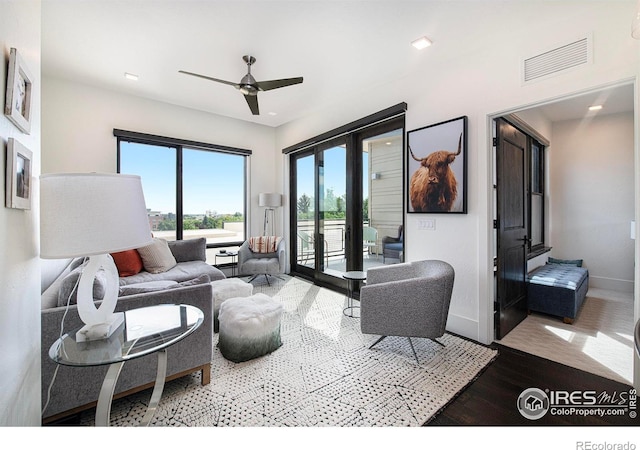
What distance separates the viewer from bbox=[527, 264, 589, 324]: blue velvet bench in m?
2.98

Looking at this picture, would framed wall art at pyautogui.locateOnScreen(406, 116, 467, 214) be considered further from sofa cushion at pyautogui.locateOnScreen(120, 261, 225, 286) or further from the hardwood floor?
sofa cushion at pyautogui.locateOnScreen(120, 261, 225, 286)

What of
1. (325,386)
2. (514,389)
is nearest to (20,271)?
(325,386)

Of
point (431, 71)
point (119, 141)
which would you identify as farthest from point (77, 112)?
point (431, 71)

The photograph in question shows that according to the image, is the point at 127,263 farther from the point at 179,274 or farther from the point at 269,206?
the point at 269,206

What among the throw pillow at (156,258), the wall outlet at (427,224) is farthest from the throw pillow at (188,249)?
the wall outlet at (427,224)

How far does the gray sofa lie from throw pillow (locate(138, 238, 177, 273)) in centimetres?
121

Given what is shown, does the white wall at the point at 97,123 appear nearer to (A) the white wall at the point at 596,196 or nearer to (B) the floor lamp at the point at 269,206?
(B) the floor lamp at the point at 269,206

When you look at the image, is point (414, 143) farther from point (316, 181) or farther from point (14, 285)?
point (14, 285)

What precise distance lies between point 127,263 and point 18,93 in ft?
9.14

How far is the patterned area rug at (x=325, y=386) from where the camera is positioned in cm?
161

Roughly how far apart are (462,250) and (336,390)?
6.01 ft

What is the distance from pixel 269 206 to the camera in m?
5.27

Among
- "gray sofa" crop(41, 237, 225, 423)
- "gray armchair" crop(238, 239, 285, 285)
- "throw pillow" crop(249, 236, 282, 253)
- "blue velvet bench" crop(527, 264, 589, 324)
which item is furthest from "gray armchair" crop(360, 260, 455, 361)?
"throw pillow" crop(249, 236, 282, 253)
